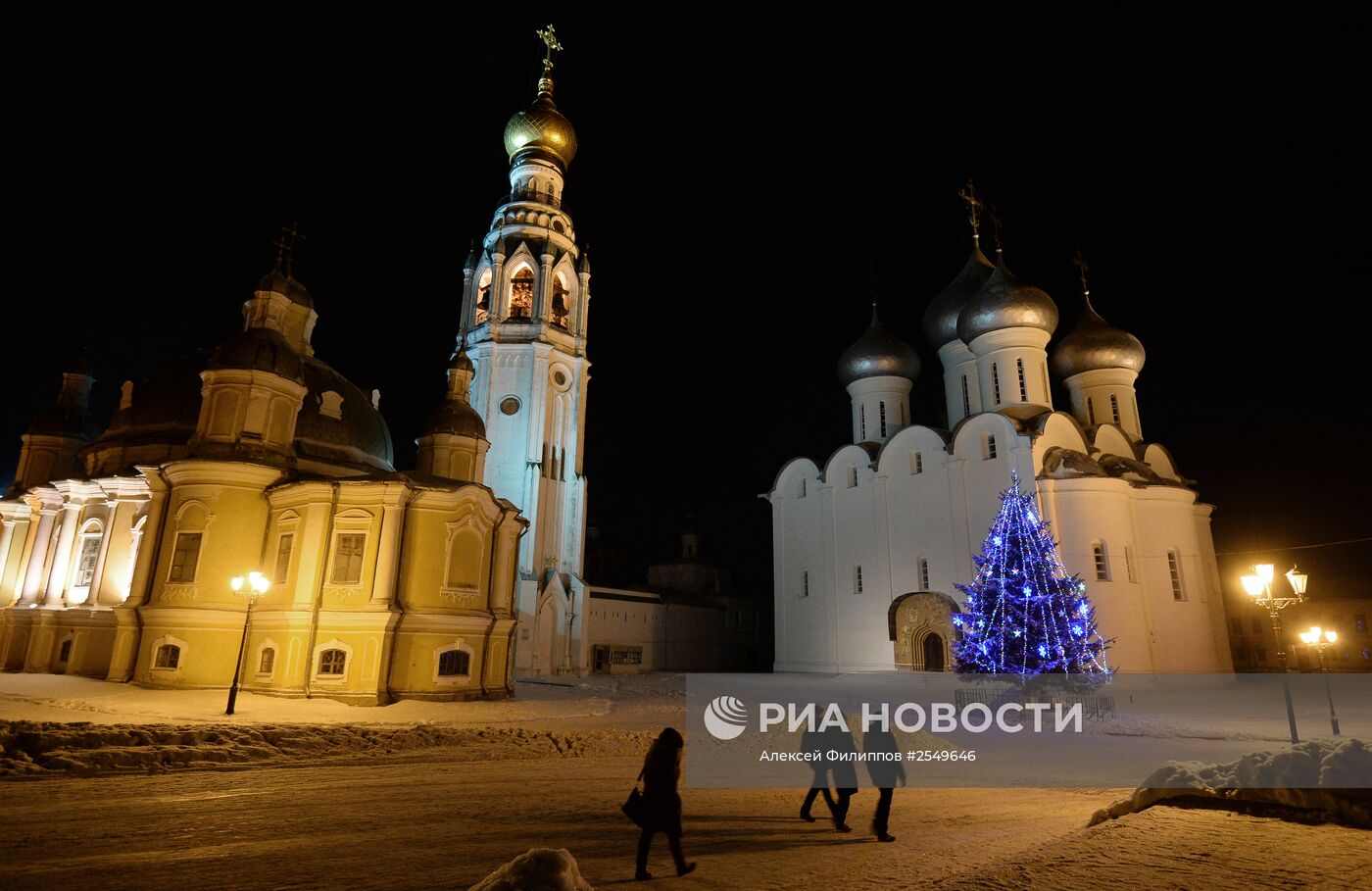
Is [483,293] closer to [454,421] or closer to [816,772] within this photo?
[454,421]

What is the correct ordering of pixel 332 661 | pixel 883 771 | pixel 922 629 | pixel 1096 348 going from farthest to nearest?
pixel 1096 348, pixel 922 629, pixel 332 661, pixel 883 771

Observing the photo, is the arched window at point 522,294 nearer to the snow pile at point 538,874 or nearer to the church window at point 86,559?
the church window at point 86,559

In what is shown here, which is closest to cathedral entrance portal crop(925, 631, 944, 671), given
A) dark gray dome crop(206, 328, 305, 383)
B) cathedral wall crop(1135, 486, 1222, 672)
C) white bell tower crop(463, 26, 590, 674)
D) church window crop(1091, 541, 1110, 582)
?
church window crop(1091, 541, 1110, 582)

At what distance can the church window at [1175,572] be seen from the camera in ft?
79.6

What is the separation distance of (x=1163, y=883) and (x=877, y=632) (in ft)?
74.1

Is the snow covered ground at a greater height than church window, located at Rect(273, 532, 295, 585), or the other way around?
church window, located at Rect(273, 532, 295, 585)

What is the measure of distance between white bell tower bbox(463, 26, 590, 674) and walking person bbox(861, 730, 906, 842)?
26389mm

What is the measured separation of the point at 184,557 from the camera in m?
18.5

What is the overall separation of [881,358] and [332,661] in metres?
23.8

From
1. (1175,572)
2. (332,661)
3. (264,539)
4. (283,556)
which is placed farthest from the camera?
(1175,572)

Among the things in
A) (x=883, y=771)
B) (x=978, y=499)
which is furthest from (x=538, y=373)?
(x=883, y=771)

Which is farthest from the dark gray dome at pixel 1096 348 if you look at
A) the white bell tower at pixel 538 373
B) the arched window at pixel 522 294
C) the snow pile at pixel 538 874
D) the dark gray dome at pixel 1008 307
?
the snow pile at pixel 538 874

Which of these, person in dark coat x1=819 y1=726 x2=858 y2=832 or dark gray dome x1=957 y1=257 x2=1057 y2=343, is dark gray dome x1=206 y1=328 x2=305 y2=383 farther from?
dark gray dome x1=957 y1=257 x2=1057 y2=343

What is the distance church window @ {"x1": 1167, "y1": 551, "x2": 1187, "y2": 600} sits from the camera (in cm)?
2425
